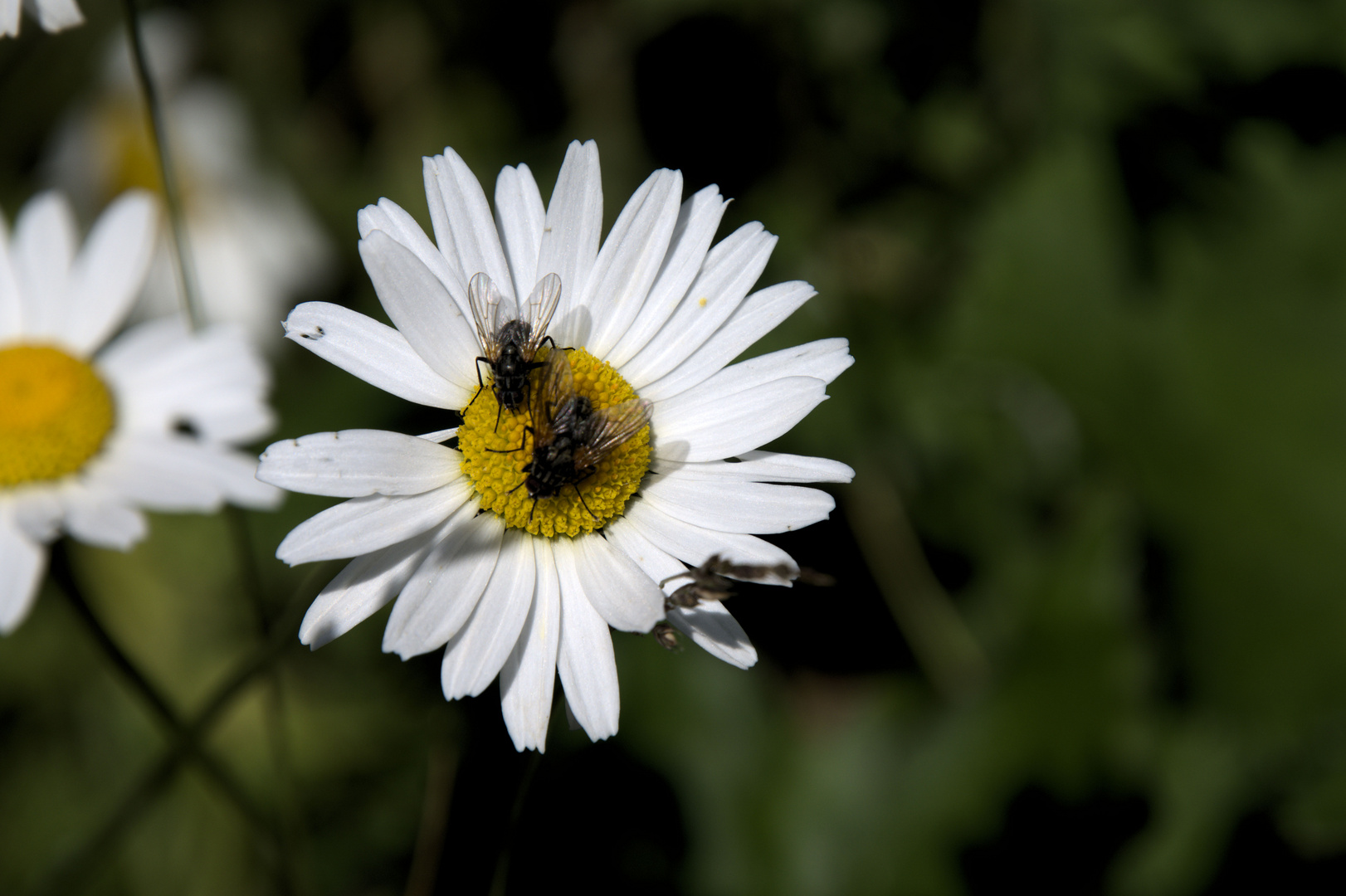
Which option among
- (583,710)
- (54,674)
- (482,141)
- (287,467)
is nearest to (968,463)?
(482,141)

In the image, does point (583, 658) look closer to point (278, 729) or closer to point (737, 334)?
point (737, 334)

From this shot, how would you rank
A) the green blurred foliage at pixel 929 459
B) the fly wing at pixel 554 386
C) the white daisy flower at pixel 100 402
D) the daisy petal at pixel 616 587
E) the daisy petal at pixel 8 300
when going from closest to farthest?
the daisy petal at pixel 616 587
the fly wing at pixel 554 386
the white daisy flower at pixel 100 402
the daisy petal at pixel 8 300
the green blurred foliage at pixel 929 459

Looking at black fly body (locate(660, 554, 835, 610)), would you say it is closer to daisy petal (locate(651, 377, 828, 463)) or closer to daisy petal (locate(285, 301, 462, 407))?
daisy petal (locate(651, 377, 828, 463))

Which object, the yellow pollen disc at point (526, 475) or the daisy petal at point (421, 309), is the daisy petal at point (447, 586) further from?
the daisy petal at point (421, 309)

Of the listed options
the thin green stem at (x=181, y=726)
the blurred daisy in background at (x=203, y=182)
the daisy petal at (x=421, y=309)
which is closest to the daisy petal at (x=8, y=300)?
the thin green stem at (x=181, y=726)

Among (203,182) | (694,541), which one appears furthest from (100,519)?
(203,182)

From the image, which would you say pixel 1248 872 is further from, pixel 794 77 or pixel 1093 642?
pixel 794 77

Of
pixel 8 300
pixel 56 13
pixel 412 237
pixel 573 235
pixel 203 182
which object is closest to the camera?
pixel 412 237
